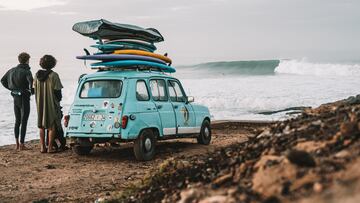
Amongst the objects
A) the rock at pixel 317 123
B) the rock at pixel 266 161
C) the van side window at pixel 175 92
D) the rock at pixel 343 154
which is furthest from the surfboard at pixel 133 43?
the rock at pixel 343 154

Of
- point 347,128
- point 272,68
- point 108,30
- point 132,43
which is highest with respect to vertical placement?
point 272,68

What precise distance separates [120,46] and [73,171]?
129 inches

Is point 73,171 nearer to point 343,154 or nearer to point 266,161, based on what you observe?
point 266,161

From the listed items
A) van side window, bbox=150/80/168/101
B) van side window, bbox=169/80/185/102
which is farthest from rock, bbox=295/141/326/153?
van side window, bbox=169/80/185/102

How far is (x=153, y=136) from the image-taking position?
11102mm

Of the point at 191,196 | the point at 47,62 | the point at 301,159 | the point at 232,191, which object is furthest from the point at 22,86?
the point at 301,159

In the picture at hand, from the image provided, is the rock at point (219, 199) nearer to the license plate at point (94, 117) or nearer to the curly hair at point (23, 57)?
the license plate at point (94, 117)

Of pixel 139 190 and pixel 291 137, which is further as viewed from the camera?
pixel 139 190

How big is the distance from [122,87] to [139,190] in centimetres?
515

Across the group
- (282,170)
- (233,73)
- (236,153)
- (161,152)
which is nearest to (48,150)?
(161,152)

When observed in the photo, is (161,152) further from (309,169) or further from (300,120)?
(309,169)

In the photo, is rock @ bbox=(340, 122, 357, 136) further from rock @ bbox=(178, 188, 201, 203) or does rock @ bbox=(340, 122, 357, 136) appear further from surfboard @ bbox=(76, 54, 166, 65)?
surfboard @ bbox=(76, 54, 166, 65)

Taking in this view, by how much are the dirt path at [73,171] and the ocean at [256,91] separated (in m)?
2.60

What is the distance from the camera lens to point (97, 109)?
1073 cm
